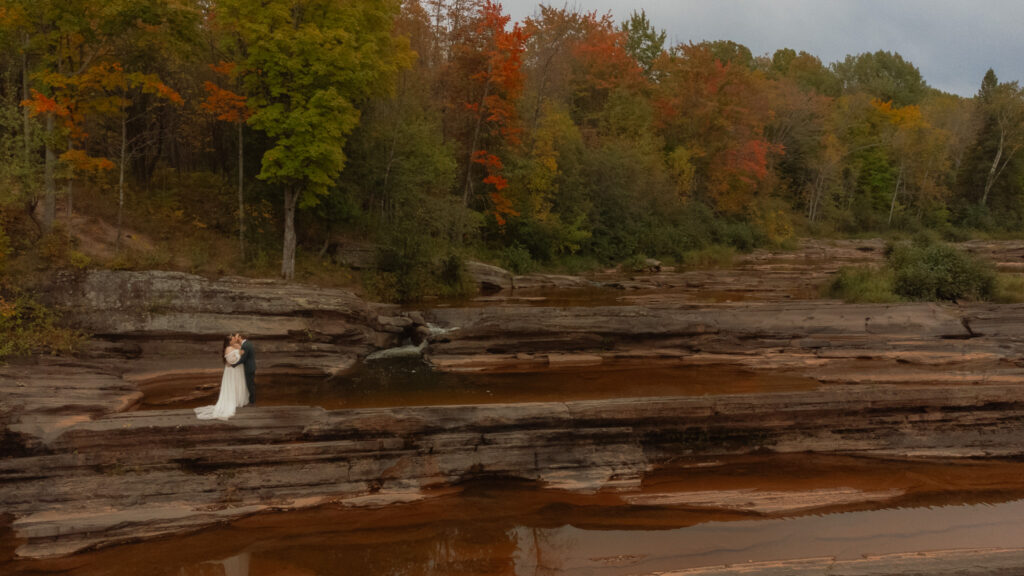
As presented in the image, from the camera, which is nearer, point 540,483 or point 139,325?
point 540,483

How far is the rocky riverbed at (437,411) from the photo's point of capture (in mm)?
8375

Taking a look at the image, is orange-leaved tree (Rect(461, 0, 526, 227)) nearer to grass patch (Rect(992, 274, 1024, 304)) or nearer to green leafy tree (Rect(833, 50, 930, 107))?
grass patch (Rect(992, 274, 1024, 304))

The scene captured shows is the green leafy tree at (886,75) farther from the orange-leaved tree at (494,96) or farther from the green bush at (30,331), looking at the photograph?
the green bush at (30,331)

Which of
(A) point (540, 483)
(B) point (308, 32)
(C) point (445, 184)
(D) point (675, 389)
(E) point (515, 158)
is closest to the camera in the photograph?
(A) point (540, 483)

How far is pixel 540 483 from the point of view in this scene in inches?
362

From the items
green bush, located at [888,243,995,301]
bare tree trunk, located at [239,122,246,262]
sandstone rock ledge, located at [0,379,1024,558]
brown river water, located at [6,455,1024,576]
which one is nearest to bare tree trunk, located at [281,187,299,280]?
bare tree trunk, located at [239,122,246,262]

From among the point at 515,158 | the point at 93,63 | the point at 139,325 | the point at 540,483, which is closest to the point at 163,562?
the point at 540,483

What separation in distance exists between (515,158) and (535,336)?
63.3 feet

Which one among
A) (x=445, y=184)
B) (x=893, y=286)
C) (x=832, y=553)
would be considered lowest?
(x=832, y=553)

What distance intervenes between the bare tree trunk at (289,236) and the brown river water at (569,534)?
1423 centimetres

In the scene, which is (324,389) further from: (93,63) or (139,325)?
(93,63)

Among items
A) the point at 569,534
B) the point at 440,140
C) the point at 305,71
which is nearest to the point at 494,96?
the point at 440,140

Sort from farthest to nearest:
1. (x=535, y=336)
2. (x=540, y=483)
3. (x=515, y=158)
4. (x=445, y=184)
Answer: (x=515, y=158) < (x=445, y=184) < (x=535, y=336) < (x=540, y=483)

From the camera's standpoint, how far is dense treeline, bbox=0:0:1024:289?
16.7m
